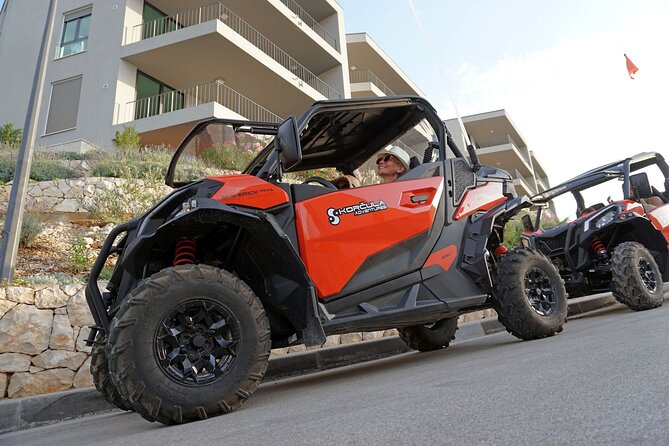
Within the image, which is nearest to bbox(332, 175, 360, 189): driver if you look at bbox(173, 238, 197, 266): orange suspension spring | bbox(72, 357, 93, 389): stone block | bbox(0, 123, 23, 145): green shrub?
bbox(173, 238, 197, 266): orange suspension spring

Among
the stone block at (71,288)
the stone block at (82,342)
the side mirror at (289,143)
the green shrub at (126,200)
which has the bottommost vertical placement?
the stone block at (82,342)

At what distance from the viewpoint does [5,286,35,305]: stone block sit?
5094 millimetres

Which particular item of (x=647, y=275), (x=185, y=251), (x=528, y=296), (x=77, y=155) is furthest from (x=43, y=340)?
(x=77, y=155)

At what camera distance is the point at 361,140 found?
14.9 ft

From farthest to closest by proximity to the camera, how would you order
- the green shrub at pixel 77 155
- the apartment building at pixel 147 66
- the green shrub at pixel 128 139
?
1. the apartment building at pixel 147 66
2. the green shrub at pixel 128 139
3. the green shrub at pixel 77 155

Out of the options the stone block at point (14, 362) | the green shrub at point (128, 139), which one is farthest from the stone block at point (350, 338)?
the green shrub at point (128, 139)

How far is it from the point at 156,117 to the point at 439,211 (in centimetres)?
1492

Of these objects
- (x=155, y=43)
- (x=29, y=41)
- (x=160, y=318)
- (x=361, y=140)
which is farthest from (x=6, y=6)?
(x=160, y=318)

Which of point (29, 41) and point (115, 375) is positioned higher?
point (29, 41)

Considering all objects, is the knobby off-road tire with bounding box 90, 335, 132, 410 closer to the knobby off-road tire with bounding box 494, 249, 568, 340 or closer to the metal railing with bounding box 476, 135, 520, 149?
the knobby off-road tire with bounding box 494, 249, 568, 340

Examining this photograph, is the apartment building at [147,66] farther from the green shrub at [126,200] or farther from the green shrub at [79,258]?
the green shrub at [79,258]

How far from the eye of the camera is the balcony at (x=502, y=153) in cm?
4372

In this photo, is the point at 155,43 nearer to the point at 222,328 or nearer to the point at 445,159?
the point at 445,159

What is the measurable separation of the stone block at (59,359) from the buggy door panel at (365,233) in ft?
11.1
